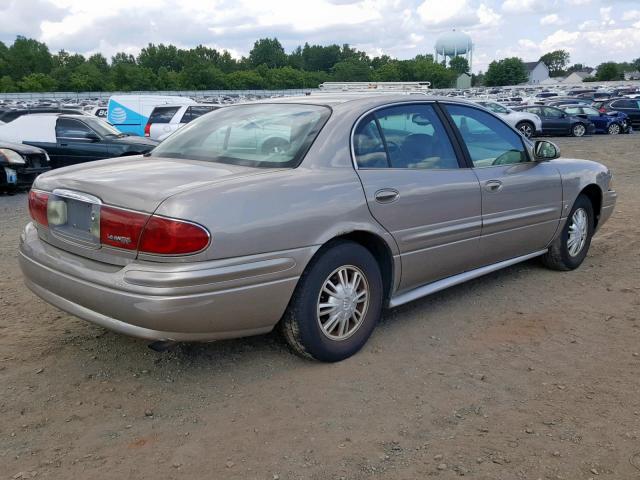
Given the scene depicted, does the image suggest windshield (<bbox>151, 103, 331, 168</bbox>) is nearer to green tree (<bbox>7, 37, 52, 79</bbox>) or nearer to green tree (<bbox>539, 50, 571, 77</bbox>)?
green tree (<bbox>7, 37, 52, 79</bbox>)

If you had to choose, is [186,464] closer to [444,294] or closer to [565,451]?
[565,451]

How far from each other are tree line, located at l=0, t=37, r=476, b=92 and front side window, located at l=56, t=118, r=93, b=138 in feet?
255

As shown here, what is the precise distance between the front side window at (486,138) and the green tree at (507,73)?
123m

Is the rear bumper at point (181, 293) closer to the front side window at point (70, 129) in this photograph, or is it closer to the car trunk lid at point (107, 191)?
the car trunk lid at point (107, 191)

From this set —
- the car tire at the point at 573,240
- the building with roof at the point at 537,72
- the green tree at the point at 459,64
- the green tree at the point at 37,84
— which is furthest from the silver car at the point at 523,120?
the building with roof at the point at 537,72

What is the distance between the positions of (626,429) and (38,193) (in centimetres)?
336

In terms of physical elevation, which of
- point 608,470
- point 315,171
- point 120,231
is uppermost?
point 315,171

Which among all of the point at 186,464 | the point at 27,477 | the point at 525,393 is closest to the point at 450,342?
the point at 525,393

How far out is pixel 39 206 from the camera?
A: 3686 mm

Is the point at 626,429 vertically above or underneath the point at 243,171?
underneath

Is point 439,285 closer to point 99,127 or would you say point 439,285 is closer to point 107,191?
point 107,191

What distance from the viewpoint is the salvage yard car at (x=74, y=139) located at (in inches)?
466

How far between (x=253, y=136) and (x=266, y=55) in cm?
13851

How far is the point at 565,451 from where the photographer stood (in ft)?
9.29
